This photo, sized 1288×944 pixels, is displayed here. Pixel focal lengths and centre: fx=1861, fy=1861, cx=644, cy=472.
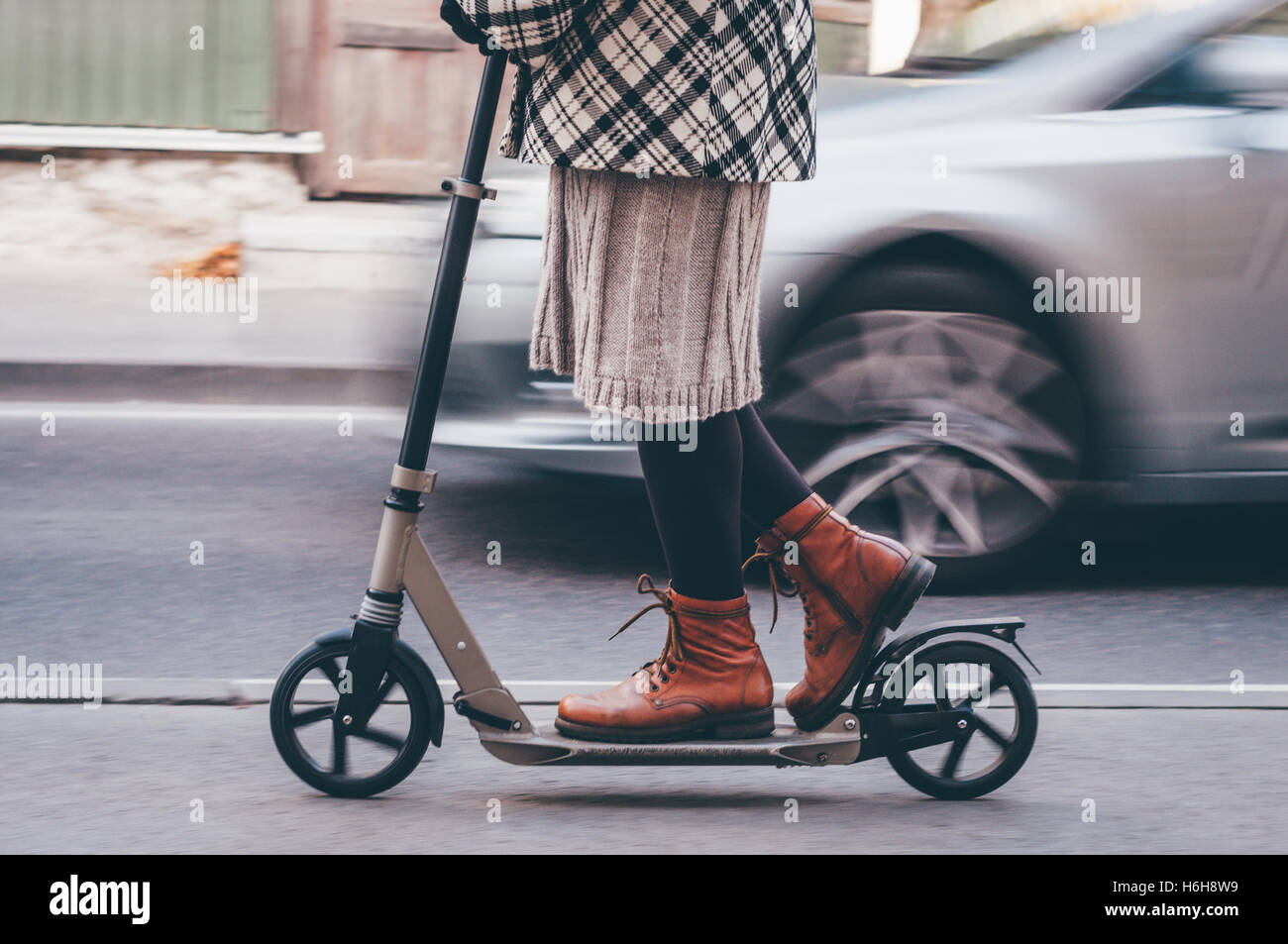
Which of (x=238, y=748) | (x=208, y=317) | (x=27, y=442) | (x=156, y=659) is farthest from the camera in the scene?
(x=208, y=317)

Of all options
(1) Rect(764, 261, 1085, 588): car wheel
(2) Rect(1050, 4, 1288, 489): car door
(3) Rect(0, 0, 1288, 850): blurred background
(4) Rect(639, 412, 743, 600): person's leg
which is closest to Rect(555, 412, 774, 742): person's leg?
Answer: (4) Rect(639, 412, 743, 600): person's leg

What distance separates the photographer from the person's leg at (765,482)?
323cm

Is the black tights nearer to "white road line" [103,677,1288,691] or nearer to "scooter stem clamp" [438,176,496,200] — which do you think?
"scooter stem clamp" [438,176,496,200]

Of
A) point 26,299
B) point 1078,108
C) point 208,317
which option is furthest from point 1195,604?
point 26,299

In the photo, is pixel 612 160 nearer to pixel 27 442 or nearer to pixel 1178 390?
pixel 1178 390

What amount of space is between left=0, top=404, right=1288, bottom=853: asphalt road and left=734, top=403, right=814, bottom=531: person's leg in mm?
526

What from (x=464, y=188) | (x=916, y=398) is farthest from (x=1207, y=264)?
(x=464, y=188)

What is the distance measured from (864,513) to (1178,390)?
2.78ft

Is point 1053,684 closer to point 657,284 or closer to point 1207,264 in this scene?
point 1207,264

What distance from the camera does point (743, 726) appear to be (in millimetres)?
3207

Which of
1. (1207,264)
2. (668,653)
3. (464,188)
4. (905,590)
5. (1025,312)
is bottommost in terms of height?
(668,653)

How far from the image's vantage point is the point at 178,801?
3.28 metres

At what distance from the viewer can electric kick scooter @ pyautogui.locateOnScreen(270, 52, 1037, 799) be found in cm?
315

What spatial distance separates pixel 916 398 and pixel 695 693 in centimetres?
169
